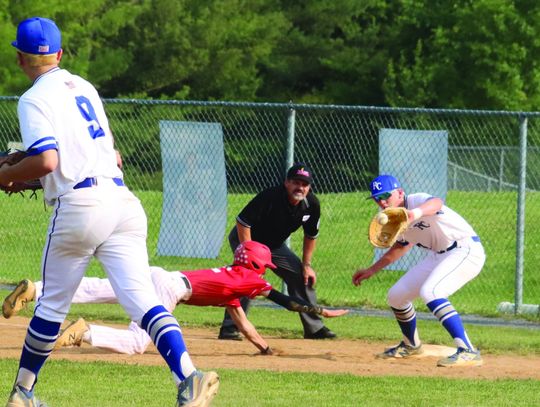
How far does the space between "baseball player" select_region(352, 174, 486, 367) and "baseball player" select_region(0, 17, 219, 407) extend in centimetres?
352

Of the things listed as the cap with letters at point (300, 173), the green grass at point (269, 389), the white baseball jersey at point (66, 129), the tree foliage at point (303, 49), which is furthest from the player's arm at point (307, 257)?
the tree foliage at point (303, 49)

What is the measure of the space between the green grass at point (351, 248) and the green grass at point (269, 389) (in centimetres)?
518

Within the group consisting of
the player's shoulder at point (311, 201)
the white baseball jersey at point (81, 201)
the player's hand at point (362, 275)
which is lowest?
the player's hand at point (362, 275)

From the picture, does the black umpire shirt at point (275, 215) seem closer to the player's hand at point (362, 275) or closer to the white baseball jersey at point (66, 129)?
the player's hand at point (362, 275)

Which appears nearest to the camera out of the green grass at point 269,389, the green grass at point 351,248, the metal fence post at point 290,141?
the green grass at point 269,389

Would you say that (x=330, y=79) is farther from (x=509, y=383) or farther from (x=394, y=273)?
(x=509, y=383)

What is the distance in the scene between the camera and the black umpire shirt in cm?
1057

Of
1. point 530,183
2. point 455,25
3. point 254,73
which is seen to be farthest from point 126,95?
point 530,183

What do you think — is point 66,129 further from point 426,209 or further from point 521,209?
point 521,209

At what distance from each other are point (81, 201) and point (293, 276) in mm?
5188

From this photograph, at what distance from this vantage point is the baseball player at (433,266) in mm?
9281

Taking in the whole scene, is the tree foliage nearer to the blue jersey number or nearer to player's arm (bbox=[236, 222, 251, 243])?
player's arm (bbox=[236, 222, 251, 243])

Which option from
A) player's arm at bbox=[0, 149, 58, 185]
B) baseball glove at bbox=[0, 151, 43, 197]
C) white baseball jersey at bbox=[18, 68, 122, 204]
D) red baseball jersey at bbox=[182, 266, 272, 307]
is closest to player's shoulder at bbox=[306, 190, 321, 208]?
red baseball jersey at bbox=[182, 266, 272, 307]

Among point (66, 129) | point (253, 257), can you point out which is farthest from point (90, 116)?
point (253, 257)
